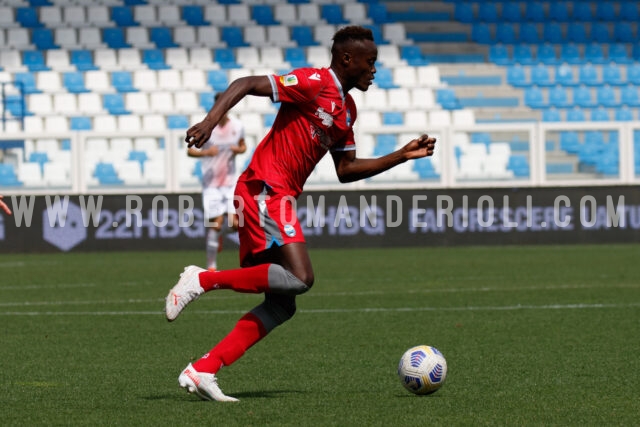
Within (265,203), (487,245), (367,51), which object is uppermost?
(367,51)

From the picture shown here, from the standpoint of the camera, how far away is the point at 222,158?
14.9 meters

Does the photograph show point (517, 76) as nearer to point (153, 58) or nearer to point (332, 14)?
point (332, 14)

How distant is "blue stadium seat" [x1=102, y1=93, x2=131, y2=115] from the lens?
2570 cm

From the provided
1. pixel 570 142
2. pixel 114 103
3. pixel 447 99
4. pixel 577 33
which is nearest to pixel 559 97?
pixel 577 33

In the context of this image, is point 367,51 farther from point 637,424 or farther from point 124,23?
point 124,23

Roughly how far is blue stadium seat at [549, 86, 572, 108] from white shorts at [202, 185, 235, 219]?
13817 mm

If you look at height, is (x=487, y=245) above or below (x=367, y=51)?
below

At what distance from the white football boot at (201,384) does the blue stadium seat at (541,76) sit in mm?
22981

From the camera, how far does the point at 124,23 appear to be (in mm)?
27969

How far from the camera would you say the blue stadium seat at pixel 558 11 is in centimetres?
2895

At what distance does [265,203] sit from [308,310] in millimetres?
4662

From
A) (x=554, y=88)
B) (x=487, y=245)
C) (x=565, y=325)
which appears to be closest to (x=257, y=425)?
(x=565, y=325)

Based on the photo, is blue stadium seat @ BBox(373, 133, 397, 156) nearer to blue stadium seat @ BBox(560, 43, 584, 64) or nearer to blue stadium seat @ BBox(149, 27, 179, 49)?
blue stadium seat @ BBox(149, 27, 179, 49)

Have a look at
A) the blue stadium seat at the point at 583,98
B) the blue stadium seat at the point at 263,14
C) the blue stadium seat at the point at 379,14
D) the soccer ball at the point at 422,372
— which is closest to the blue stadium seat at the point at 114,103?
the blue stadium seat at the point at 263,14
